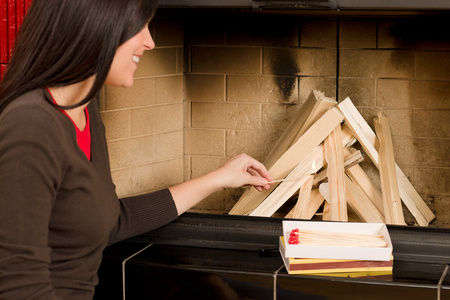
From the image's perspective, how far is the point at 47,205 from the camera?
114cm

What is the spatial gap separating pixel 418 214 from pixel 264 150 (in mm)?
544

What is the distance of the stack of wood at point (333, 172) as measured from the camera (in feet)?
6.30

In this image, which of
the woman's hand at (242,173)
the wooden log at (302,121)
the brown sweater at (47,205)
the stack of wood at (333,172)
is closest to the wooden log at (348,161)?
the stack of wood at (333,172)

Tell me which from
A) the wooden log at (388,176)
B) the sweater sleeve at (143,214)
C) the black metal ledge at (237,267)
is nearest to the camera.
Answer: the black metal ledge at (237,267)

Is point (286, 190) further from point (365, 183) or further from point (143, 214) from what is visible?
point (143, 214)

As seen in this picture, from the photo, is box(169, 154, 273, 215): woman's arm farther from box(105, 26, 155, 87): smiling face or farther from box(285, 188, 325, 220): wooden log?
box(105, 26, 155, 87): smiling face

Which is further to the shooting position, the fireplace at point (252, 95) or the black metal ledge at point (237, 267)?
the fireplace at point (252, 95)

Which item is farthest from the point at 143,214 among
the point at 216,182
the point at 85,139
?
the point at 85,139

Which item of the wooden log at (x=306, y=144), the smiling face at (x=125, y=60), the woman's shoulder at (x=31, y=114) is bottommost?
the wooden log at (x=306, y=144)

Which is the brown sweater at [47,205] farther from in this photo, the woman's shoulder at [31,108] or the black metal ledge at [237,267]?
the black metal ledge at [237,267]

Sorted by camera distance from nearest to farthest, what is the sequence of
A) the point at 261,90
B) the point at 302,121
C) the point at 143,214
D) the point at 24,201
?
the point at 24,201 < the point at 143,214 < the point at 302,121 < the point at 261,90

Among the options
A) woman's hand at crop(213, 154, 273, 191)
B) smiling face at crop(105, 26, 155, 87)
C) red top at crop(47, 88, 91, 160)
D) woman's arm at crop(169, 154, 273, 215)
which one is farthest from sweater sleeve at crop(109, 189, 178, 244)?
smiling face at crop(105, 26, 155, 87)

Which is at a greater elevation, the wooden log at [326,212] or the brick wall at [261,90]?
the brick wall at [261,90]

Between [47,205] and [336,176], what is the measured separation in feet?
3.29
